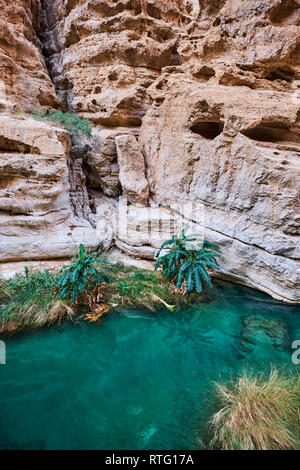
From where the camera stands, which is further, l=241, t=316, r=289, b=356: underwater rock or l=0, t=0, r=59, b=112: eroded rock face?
l=0, t=0, r=59, b=112: eroded rock face

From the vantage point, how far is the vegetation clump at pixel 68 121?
A: 810cm

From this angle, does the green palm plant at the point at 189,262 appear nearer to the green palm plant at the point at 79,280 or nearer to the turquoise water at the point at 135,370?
the turquoise water at the point at 135,370

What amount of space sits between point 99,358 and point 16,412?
1373 millimetres

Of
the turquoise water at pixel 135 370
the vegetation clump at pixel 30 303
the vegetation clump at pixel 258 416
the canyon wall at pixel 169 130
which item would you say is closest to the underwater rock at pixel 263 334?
the turquoise water at pixel 135 370

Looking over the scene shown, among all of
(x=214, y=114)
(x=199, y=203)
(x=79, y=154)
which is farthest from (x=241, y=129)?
(x=79, y=154)

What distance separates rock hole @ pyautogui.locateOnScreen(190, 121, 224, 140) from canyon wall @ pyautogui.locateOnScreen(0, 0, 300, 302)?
0.03 metres

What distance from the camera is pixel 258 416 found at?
2.97 meters

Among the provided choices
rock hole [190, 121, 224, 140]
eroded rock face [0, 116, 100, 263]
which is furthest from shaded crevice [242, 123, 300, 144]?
A: eroded rock face [0, 116, 100, 263]

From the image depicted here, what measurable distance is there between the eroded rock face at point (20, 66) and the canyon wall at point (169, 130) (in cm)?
4

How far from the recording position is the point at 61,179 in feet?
22.7

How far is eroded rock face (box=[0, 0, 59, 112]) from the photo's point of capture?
8.30 meters

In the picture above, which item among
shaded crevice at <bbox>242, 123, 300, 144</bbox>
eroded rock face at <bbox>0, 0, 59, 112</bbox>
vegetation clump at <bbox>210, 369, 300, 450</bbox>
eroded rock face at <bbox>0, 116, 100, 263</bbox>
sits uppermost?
eroded rock face at <bbox>0, 0, 59, 112</bbox>

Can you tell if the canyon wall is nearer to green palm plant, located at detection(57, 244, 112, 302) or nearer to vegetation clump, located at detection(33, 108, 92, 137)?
vegetation clump, located at detection(33, 108, 92, 137)
